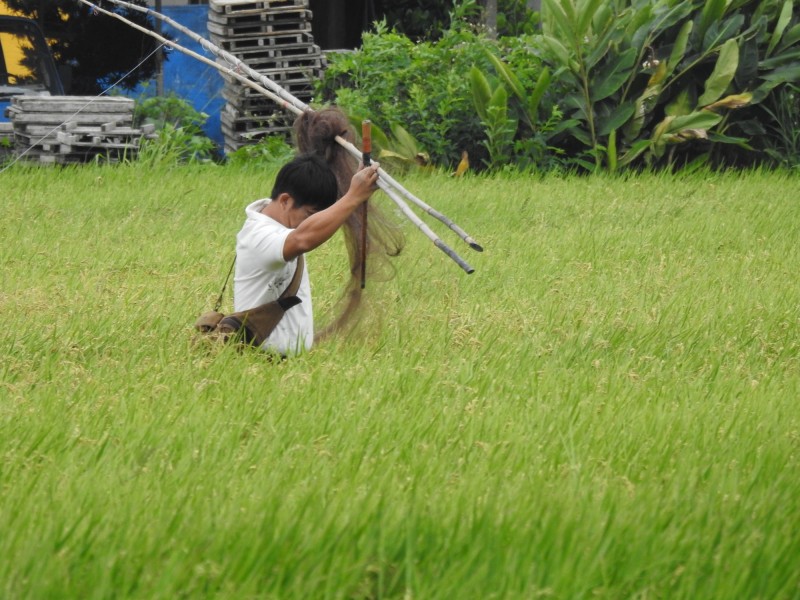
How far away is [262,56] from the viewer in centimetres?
1262

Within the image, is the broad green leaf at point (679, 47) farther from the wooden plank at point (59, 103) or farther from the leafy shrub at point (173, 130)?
the wooden plank at point (59, 103)

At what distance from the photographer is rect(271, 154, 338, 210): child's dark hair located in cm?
512

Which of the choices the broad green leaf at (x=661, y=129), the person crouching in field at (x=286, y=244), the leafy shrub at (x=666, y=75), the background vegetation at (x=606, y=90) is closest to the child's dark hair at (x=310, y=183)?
the person crouching in field at (x=286, y=244)

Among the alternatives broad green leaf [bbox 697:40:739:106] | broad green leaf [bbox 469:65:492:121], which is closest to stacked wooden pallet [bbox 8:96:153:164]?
broad green leaf [bbox 469:65:492:121]

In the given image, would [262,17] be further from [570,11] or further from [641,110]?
[641,110]

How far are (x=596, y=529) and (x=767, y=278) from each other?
430cm

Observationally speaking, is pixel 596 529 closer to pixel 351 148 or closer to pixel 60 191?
pixel 351 148

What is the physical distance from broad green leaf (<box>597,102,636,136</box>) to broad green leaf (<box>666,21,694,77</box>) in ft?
1.58

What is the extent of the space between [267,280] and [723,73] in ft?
24.0

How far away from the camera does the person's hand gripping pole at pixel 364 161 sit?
4.69m

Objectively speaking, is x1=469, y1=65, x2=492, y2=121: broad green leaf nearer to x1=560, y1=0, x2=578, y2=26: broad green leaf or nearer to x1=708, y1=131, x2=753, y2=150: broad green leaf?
x1=560, y1=0, x2=578, y2=26: broad green leaf

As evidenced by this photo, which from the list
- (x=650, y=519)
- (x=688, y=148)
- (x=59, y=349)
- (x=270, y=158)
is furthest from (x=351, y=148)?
(x=688, y=148)

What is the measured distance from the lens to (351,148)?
5.10m

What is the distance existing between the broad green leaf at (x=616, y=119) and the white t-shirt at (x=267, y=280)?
21.7ft
